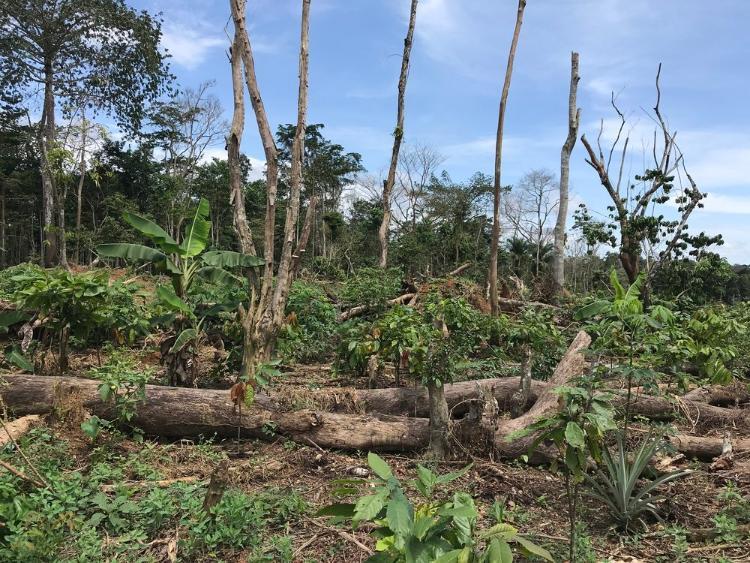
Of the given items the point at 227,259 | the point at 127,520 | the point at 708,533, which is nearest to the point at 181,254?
the point at 227,259

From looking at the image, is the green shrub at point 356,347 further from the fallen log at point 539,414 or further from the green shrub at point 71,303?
the green shrub at point 71,303

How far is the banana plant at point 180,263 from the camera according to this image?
232 inches

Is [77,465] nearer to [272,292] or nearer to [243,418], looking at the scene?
[243,418]

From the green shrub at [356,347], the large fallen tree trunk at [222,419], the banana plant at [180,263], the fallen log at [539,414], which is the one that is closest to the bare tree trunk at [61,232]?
the banana plant at [180,263]

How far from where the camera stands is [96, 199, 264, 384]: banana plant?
5.89m

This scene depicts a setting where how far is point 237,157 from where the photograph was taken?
837 centimetres

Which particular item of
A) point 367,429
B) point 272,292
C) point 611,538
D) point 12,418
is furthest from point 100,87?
point 611,538

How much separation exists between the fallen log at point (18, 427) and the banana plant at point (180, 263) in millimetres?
1515

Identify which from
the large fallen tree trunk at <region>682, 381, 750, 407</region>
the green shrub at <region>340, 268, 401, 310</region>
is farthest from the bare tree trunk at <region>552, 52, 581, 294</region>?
the large fallen tree trunk at <region>682, 381, 750, 407</region>

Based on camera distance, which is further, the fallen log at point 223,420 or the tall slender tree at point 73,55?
the tall slender tree at point 73,55

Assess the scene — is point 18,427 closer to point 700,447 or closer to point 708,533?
point 708,533

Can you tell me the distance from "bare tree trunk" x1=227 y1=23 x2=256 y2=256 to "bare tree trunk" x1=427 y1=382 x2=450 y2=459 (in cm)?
391

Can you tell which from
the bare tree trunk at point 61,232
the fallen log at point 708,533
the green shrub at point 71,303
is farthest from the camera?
the bare tree trunk at point 61,232

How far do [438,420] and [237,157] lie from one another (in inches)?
221
